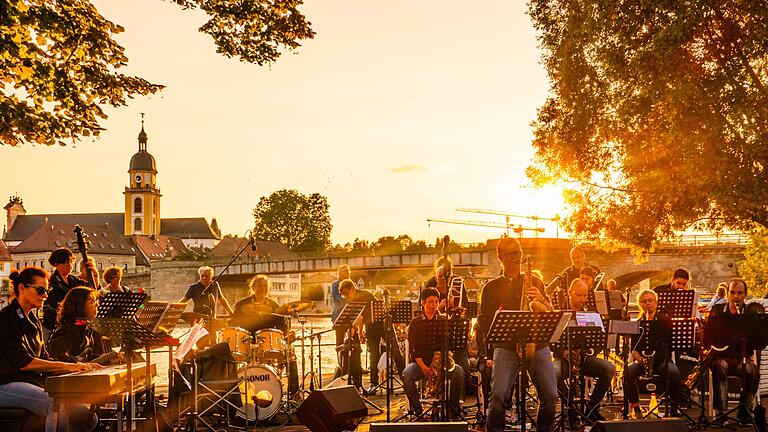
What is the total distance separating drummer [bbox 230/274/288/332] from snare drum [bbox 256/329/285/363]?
35cm

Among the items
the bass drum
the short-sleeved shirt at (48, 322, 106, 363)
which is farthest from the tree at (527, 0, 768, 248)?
the short-sleeved shirt at (48, 322, 106, 363)

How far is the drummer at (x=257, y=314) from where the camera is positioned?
12.1m

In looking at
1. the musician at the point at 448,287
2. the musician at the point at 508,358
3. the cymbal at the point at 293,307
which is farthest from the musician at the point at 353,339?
the musician at the point at 508,358

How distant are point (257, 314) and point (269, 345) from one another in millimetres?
658

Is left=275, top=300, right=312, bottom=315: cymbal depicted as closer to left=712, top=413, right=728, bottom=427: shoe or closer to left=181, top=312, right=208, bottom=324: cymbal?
left=181, top=312, right=208, bottom=324: cymbal

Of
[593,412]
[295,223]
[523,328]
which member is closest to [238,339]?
[593,412]

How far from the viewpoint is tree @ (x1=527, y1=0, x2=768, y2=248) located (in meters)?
21.1

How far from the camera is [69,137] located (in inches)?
459

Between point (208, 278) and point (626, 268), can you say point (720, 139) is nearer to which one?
point (208, 278)

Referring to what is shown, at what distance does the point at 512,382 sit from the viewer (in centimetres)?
830

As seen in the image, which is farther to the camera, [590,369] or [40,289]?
[590,369]

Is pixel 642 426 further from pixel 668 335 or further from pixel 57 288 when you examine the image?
pixel 57 288

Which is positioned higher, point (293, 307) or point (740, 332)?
point (293, 307)

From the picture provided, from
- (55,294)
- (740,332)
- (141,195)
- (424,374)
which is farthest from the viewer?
(141,195)
